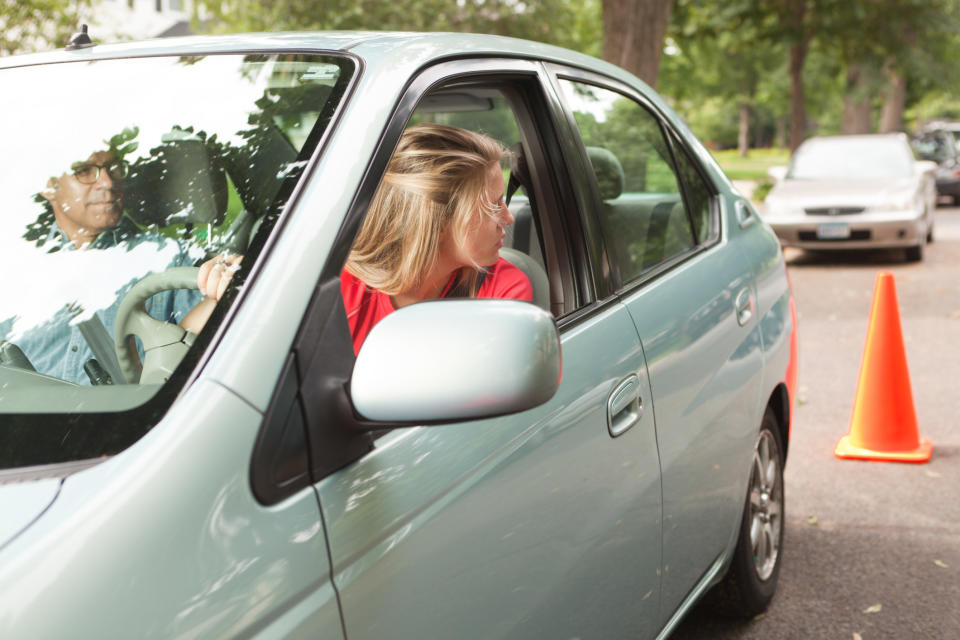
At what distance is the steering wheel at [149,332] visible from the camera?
151 centimetres

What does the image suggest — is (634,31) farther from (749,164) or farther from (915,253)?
(749,164)

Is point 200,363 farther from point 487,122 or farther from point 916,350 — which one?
point 916,350

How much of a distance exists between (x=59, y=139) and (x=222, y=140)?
0.29 metres

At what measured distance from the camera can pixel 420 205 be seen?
215 cm

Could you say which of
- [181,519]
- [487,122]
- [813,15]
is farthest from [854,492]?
[813,15]

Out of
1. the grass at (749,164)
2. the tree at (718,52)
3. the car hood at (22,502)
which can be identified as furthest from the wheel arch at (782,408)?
the grass at (749,164)

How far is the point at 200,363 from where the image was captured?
1351 mm

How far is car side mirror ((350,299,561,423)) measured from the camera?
1.36 metres

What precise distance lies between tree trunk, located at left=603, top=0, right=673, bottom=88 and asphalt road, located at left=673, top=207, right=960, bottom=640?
470 cm

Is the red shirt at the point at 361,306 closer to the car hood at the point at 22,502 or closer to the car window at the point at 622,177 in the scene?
the car window at the point at 622,177

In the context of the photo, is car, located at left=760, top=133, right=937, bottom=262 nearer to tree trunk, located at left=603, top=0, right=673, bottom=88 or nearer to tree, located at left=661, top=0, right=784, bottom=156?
tree trunk, located at left=603, top=0, right=673, bottom=88

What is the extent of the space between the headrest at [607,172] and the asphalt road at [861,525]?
1.47m

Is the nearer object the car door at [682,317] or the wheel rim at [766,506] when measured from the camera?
the car door at [682,317]

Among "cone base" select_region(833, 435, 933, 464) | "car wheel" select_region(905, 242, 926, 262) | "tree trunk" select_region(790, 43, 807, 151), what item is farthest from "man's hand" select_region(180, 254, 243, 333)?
"tree trunk" select_region(790, 43, 807, 151)
